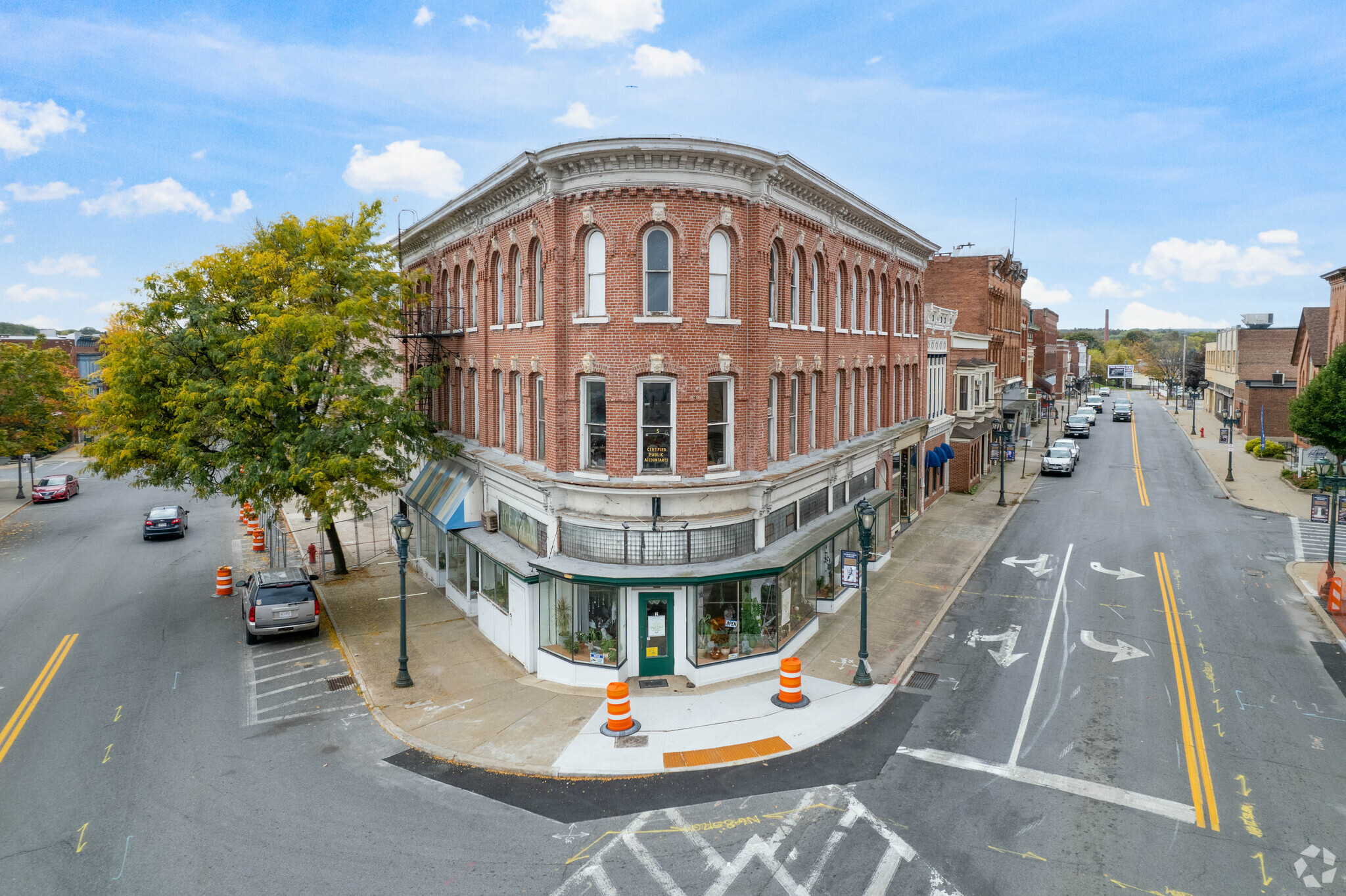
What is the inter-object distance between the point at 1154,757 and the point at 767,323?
38.5ft

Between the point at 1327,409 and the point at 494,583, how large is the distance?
35761 millimetres

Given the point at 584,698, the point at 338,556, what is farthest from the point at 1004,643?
the point at 338,556

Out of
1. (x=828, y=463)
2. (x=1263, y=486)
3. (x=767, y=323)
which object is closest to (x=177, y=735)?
(x=767, y=323)

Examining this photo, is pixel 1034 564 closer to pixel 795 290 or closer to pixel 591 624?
pixel 795 290

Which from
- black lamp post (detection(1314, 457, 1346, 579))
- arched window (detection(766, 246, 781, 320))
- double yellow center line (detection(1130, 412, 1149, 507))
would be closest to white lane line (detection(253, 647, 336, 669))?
arched window (detection(766, 246, 781, 320))

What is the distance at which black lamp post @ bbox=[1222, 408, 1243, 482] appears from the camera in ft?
139

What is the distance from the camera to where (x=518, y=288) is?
2033 cm

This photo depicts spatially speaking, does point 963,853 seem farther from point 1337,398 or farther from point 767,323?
point 1337,398

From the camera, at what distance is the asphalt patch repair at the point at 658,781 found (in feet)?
40.0

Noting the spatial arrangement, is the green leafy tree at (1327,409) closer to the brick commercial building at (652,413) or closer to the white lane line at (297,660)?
the brick commercial building at (652,413)

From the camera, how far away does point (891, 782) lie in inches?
500

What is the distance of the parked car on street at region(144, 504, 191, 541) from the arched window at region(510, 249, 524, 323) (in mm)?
21942

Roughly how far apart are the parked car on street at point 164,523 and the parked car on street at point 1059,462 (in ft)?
152

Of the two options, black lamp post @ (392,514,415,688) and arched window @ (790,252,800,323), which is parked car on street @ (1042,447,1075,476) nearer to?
arched window @ (790,252,800,323)
